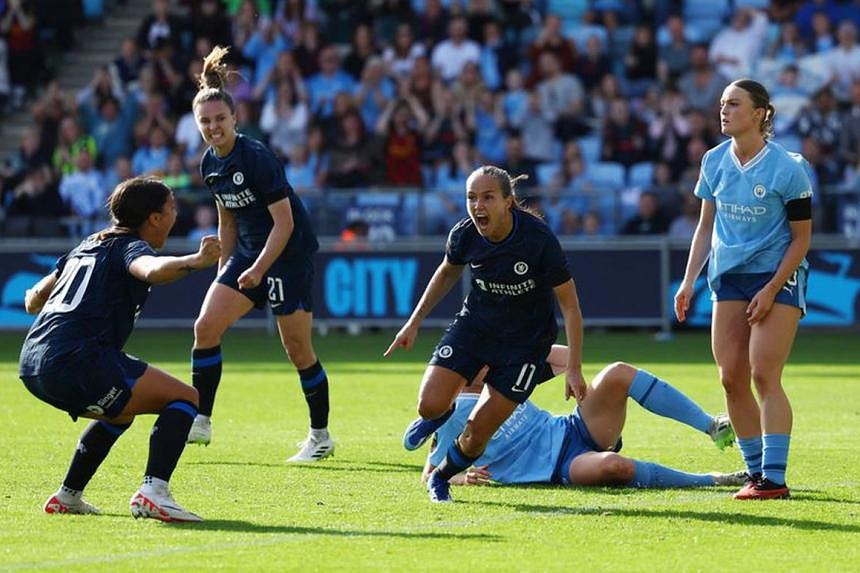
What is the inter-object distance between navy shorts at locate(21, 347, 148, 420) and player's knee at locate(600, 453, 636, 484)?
2.46 meters

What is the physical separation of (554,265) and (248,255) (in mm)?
2788

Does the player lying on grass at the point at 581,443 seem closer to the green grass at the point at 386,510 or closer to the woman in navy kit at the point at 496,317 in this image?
the green grass at the point at 386,510

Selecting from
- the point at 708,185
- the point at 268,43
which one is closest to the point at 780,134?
the point at 268,43

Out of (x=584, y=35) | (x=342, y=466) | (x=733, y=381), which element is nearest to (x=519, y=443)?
(x=733, y=381)

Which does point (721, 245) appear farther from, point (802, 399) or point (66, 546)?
point (802, 399)

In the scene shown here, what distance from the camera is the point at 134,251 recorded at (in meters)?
7.36

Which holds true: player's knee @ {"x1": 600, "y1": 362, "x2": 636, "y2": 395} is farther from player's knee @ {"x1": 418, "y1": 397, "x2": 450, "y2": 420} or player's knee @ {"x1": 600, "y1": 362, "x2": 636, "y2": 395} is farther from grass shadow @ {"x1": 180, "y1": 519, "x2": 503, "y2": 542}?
grass shadow @ {"x1": 180, "y1": 519, "x2": 503, "y2": 542}

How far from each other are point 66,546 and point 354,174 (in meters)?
16.2

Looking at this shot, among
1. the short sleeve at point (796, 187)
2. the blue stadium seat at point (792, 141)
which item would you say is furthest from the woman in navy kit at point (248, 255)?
the blue stadium seat at point (792, 141)

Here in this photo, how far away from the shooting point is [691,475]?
8.63 m

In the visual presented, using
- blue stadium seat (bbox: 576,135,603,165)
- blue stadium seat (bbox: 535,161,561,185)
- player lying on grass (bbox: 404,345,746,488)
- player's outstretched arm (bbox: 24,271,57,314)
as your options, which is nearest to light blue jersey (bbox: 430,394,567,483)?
player lying on grass (bbox: 404,345,746,488)

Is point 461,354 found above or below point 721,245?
below

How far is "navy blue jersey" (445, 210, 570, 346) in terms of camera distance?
810cm

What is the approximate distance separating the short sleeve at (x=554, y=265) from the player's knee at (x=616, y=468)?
39.6 inches
